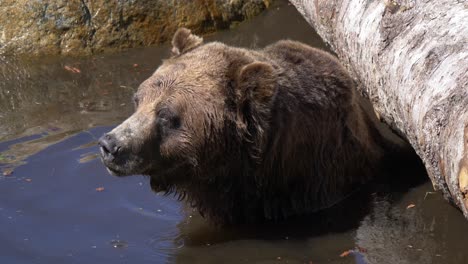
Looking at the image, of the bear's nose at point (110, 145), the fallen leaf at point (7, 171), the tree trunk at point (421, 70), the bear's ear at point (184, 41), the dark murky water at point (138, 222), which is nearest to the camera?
the tree trunk at point (421, 70)

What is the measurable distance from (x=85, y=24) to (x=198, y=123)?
205 inches

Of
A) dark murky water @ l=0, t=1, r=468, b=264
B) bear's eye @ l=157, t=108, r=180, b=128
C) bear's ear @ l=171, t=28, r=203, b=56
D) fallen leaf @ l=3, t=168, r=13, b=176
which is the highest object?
bear's ear @ l=171, t=28, r=203, b=56

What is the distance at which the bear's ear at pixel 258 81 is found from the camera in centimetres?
619

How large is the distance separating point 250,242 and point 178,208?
950 millimetres

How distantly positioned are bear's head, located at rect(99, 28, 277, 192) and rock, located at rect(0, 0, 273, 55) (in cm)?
469

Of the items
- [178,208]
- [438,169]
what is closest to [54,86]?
[178,208]

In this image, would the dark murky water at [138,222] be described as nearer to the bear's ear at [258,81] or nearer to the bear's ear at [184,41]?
the bear's ear at [258,81]

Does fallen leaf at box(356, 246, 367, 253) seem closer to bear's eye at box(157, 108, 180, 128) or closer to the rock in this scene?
bear's eye at box(157, 108, 180, 128)

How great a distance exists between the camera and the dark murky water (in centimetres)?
618

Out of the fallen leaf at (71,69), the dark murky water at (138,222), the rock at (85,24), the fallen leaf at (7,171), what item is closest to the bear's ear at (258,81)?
the dark murky water at (138,222)

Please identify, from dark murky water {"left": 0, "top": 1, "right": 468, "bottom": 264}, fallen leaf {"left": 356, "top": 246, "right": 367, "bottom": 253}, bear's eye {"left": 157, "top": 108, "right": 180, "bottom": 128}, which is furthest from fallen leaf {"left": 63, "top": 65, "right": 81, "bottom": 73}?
fallen leaf {"left": 356, "top": 246, "right": 367, "bottom": 253}

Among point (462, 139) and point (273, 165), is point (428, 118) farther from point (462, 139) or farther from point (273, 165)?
point (273, 165)

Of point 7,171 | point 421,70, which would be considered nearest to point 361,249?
point 421,70

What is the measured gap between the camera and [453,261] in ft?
19.1
